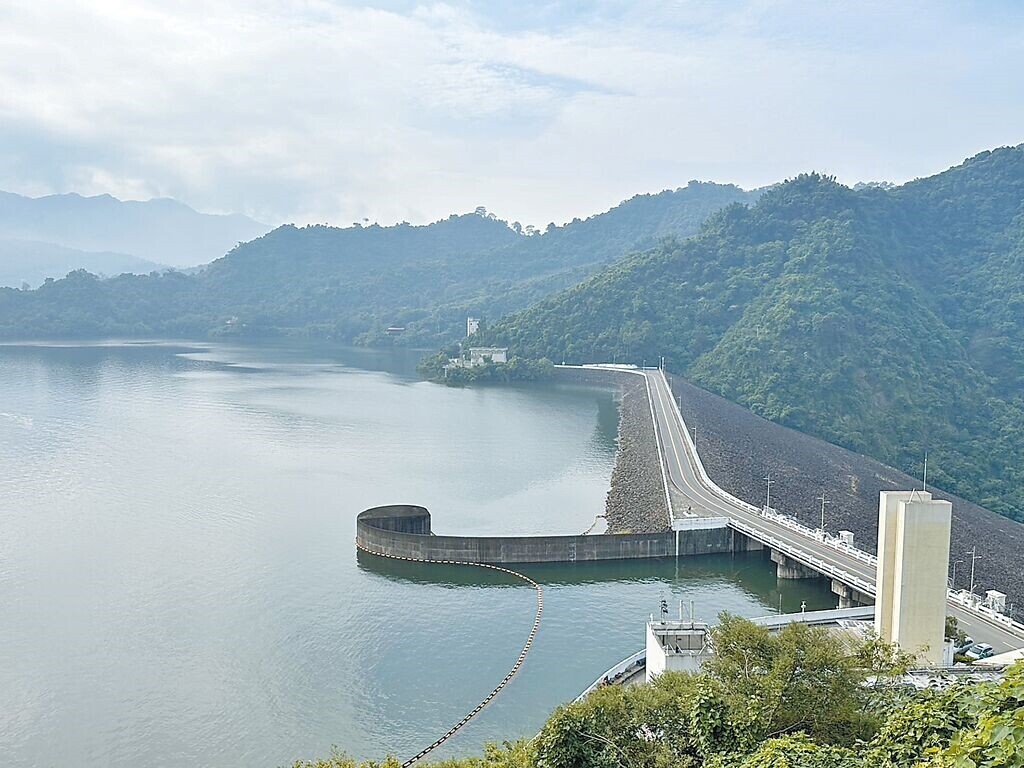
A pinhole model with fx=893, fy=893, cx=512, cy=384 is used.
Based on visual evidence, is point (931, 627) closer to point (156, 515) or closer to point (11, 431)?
point (156, 515)

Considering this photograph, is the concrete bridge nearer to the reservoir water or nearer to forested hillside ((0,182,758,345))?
the reservoir water

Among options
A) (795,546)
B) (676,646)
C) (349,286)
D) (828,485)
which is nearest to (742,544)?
(795,546)

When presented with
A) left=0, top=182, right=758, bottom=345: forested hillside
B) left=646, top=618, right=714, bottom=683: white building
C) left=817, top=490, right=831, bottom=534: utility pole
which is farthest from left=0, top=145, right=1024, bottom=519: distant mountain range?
left=646, top=618, right=714, bottom=683: white building

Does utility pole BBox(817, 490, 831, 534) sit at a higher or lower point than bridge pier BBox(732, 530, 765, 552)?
higher

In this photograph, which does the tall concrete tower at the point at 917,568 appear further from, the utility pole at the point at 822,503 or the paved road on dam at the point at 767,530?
the utility pole at the point at 822,503

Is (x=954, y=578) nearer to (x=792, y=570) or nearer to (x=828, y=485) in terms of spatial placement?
(x=792, y=570)

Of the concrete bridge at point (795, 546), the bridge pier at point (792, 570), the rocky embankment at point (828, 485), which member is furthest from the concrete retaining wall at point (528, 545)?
the rocky embankment at point (828, 485)

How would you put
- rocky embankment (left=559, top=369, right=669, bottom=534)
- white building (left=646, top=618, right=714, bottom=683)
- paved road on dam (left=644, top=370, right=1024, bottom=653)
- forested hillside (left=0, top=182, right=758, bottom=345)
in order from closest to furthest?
white building (left=646, top=618, right=714, bottom=683)
paved road on dam (left=644, top=370, right=1024, bottom=653)
rocky embankment (left=559, top=369, right=669, bottom=534)
forested hillside (left=0, top=182, right=758, bottom=345)

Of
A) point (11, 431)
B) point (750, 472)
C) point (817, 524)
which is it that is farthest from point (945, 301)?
point (11, 431)
